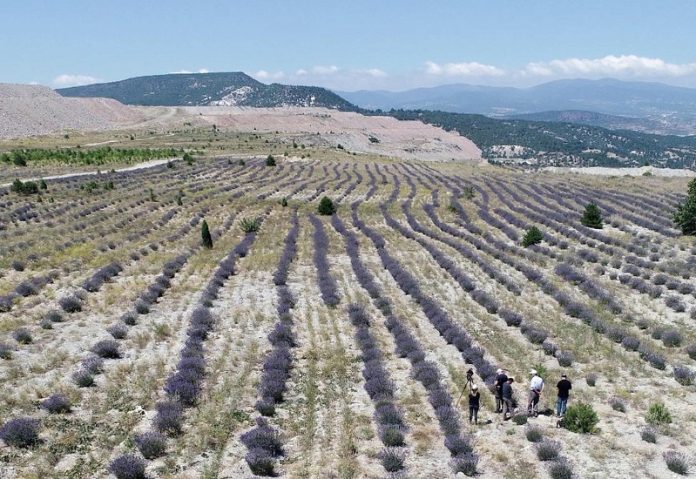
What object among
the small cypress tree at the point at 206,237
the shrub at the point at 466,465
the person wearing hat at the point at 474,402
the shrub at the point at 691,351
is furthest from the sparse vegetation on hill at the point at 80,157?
the shrub at the point at 691,351

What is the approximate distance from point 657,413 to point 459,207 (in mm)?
35109

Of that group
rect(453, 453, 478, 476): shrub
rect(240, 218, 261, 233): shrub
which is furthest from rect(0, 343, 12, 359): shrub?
rect(240, 218, 261, 233): shrub

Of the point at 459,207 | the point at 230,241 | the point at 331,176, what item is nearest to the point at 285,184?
the point at 331,176

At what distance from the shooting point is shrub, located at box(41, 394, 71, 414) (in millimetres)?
13312

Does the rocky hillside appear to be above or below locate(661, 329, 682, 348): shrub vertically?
above

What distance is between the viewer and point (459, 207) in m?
47.6

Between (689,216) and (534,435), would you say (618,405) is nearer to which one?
(534,435)

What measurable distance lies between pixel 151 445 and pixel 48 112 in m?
→ 154

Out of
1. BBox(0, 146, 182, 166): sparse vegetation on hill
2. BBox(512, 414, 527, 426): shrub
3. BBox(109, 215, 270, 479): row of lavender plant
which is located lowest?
BBox(512, 414, 527, 426): shrub

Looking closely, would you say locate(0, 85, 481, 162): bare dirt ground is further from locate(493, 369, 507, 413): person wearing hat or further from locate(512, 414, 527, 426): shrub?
locate(512, 414, 527, 426): shrub

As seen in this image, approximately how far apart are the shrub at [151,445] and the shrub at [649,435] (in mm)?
11121

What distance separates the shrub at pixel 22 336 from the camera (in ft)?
58.3

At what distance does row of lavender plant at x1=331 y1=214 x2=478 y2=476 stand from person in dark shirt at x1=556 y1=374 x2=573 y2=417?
8.52ft

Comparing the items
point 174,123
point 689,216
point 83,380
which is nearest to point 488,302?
point 83,380
